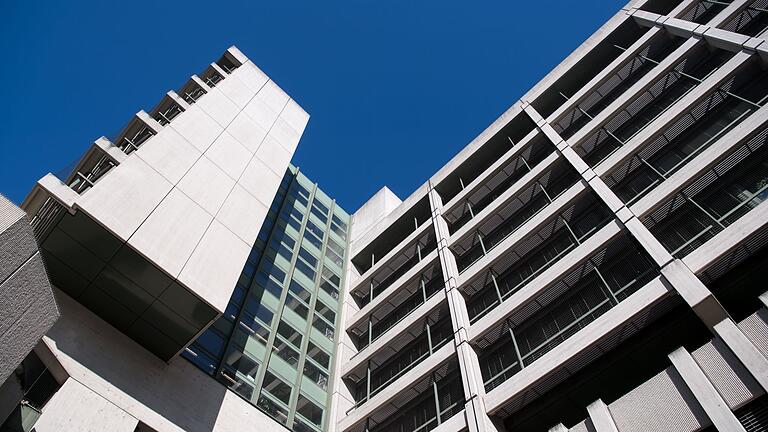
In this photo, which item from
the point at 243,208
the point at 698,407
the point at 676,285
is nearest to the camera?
the point at 698,407

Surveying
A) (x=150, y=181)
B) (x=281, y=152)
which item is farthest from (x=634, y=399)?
(x=281, y=152)

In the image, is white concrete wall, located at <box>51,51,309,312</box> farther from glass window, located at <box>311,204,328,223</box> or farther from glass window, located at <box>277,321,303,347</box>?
glass window, located at <box>311,204,328,223</box>

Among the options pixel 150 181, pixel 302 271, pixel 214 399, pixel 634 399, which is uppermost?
pixel 302 271

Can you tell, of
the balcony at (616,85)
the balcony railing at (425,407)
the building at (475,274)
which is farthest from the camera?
the balcony at (616,85)

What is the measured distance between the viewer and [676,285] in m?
17.0

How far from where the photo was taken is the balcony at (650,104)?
26.4 m

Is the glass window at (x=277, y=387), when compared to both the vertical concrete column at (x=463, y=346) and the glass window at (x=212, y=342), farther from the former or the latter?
the vertical concrete column at (x=463, y=346)

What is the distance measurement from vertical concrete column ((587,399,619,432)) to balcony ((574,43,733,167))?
1501 cm

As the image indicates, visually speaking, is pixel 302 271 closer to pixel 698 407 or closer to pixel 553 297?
pixel 553 297

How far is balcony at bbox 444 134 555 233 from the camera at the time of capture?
106 feet

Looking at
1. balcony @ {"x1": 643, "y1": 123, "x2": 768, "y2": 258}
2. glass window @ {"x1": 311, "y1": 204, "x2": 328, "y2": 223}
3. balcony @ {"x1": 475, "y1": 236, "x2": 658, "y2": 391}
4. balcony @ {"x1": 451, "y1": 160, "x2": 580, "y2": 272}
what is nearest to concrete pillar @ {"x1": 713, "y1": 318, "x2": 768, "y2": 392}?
balcony @ {"x1": 643, "y1": 123, "x2": 768, "y2": 258}

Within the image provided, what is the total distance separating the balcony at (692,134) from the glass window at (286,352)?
18353mm

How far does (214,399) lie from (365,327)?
13.3 metres

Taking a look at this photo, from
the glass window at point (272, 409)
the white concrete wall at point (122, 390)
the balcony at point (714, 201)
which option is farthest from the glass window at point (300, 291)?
the balcony at point (714, 201)
